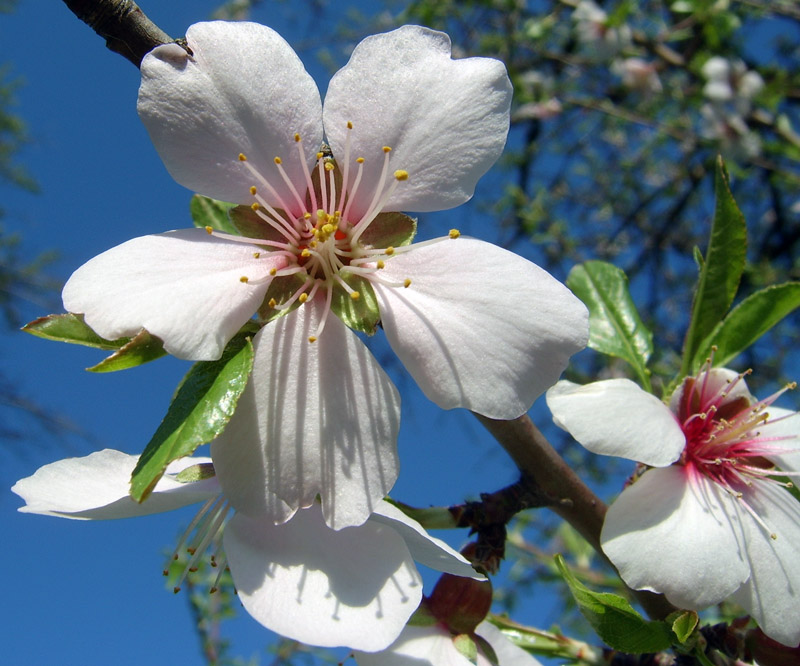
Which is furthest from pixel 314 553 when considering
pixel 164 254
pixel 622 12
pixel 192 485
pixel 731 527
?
pixel 622 12

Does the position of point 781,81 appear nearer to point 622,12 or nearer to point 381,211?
point 622,12

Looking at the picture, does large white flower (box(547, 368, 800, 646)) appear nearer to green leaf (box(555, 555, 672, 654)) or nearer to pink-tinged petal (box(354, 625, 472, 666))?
green leaf (box(555, 555, 672, 654))

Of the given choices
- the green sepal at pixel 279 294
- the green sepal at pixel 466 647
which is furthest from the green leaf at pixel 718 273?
the green sepal at pixel 279 294

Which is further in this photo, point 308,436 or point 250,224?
point 250,224

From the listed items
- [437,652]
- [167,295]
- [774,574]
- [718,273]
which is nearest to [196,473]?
[167,295]

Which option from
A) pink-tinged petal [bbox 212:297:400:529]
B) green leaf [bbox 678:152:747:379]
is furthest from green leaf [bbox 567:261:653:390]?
pink-tinged petal [bbox 212:297:400:529]

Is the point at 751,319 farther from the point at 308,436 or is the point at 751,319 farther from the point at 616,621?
the point at 308,436
